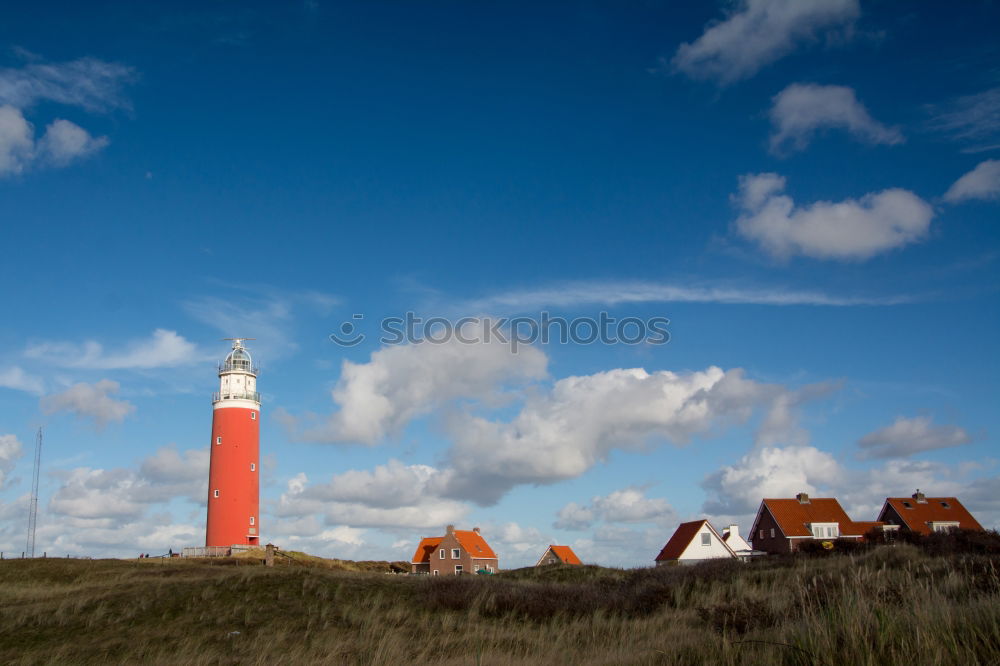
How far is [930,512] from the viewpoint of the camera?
60656 millimetres

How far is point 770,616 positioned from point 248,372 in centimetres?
5280

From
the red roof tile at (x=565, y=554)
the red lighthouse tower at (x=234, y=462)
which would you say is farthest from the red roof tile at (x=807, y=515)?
the red lighthouse tower at (x=234, y=462)

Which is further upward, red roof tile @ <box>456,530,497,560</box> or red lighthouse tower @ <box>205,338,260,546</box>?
red lighthouse tower @ <box>205,338,260,546</box>

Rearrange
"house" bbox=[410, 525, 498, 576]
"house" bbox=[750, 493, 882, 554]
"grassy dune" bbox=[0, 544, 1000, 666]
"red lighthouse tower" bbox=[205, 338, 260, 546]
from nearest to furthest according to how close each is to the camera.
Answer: "grassy dune" bbox=[0, 544, 1000, 666], "red lighthouse tower" bbox=[205, 338, 260, 546], "house" bbox=[750, 493, 882, 554], "house" bbox=[410, 525, 498, 576]

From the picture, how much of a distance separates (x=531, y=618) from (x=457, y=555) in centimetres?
5156

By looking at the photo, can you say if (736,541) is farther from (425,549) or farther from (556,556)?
(425,549)

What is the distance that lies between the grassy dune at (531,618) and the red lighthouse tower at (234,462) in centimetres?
2308

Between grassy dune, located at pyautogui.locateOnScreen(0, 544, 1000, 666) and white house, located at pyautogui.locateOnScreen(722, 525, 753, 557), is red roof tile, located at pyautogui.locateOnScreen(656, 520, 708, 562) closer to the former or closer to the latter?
white house, located at pyautogui.locateOnScreen(722, 525, 753, 557)

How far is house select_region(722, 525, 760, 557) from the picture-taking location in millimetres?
63031

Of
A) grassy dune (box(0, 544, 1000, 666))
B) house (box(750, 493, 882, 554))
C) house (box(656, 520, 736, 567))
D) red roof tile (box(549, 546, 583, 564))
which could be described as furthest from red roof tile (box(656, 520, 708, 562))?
grassy dune (box(0, 544, 1000, 666))

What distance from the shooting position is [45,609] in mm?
21750

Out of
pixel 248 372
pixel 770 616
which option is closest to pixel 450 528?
pixel 248 372

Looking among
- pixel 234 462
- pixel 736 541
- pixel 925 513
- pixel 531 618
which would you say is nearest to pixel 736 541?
pixel 736 541

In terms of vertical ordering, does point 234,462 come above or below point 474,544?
above
